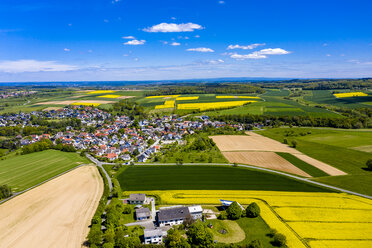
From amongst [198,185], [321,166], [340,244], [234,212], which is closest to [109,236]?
[234,212]

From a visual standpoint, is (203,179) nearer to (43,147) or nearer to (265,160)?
(265,160)

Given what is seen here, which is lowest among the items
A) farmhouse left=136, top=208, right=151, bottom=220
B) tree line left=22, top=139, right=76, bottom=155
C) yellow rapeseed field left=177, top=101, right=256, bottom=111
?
farmhouse left=136, top=208, right=151, bottom=220

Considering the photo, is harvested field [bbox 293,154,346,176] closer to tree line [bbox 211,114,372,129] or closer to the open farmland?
the open farmland

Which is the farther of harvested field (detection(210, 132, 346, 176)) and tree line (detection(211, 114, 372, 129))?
tree line (detection(211, 114, 372, 129))

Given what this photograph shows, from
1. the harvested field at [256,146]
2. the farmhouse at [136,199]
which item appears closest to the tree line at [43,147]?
the farmhouse at [136,199]

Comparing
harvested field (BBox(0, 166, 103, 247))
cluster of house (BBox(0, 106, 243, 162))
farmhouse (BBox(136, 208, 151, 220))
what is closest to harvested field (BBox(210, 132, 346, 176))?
cluster of house (BBox(0, 106, 243, 162))
